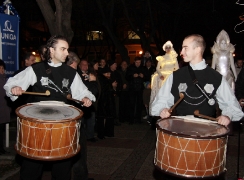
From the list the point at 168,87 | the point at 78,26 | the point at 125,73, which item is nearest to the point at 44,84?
the point at 168,87

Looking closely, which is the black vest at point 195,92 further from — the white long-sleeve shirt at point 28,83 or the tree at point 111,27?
the tree at point 111,27

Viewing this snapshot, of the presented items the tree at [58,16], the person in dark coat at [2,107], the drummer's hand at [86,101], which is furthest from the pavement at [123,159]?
the tree at [58,16]

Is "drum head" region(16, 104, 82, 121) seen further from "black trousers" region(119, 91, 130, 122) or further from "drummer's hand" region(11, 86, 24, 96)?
"black trousers" region(119, 91, 130, 122)

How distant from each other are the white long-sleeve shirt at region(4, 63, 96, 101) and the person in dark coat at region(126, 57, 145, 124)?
232 inches

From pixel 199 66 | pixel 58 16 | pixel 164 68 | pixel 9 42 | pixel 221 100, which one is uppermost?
pixel 58 16

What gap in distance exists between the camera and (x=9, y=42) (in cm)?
744

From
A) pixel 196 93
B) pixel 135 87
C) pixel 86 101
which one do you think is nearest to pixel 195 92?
pixel 196 93

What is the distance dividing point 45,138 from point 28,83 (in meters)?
0.89

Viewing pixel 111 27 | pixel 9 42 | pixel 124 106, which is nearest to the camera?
pixel 9 42

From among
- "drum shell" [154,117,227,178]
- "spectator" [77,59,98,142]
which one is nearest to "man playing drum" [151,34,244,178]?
"drum shell" [154,117,227,178]

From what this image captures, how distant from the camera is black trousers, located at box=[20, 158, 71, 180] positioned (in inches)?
156

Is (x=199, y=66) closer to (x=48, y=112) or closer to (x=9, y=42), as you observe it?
(x=48, y=112)

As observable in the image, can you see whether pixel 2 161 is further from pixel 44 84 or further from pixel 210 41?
pixel 210 41

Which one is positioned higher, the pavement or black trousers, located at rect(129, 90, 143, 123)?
black trousers, located at rect(129, 90, 143, 123)
